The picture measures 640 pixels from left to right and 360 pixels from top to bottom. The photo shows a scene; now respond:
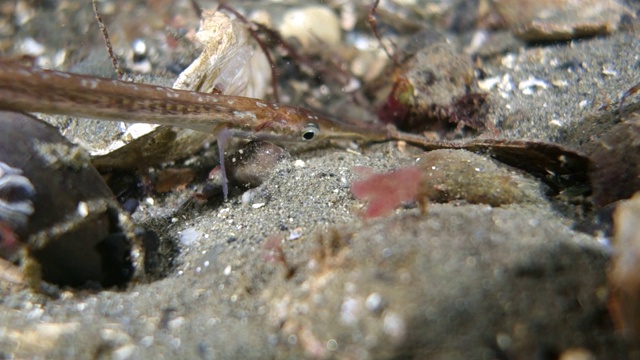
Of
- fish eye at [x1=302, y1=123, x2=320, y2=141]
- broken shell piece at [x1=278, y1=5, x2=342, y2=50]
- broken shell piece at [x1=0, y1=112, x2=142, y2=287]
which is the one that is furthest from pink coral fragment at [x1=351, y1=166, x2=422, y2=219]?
broken shell piece at [x1=278, y1=5, x2=342, y2=50]

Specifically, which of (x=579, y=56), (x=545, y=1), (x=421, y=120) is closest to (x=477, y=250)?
(x=421, y=120)

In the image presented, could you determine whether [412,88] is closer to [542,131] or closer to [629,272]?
[542,131]

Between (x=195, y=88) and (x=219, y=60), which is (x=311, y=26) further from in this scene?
(x=195, y=88)

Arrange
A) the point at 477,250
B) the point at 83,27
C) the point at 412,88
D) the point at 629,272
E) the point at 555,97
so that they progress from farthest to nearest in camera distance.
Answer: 1. the point at 83,27
2. the point at 412,88
3. the point at 555,97
4. the point at 477,250
5. the point at 629,272

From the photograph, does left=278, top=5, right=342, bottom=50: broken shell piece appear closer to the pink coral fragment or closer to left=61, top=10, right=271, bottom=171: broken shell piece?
left=61, top=10, right=271, bottom=171: broken shell piece

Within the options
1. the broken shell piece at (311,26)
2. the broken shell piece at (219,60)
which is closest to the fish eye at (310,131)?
the broken shell piece at (219,60)

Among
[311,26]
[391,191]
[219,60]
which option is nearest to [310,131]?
[219,60]

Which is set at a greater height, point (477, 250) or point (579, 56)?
point (477, 250)

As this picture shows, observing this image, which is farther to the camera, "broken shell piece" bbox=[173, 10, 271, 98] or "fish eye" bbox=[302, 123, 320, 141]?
"fish eye" bbox=[302, 123, 320, 141]
